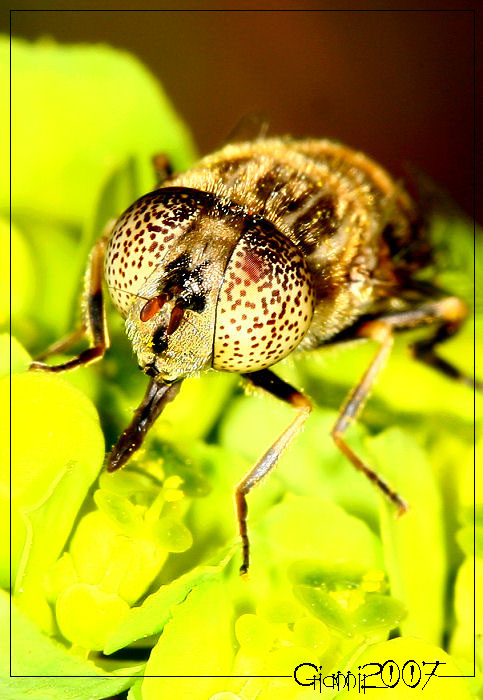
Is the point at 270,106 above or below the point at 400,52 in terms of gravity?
below

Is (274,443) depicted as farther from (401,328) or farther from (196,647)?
(401,328)

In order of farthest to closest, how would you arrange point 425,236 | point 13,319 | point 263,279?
point 425,236
point 13,319
point 263,279

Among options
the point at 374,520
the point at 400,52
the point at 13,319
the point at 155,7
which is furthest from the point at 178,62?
the point at 374,520

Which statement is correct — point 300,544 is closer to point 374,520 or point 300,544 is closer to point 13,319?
point 374,520

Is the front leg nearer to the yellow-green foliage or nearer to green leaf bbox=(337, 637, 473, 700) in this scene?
the yellow-green foliage

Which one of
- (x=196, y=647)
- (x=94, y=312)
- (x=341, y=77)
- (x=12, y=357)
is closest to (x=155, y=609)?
(x=196, y=647)

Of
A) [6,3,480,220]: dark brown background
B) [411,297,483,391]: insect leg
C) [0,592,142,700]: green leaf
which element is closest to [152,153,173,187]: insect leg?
[411,297,483,391]: insect leg

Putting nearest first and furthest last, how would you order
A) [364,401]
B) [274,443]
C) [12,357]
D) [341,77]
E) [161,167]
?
1. [12,357]
2. [274,443]
3. [364,401]
4. [161,167]
5. [341,77]
